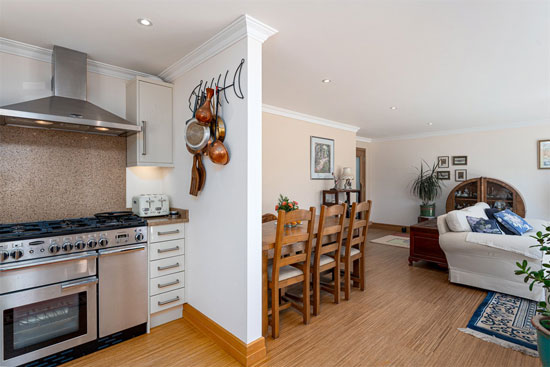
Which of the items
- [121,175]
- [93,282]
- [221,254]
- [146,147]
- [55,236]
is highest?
[146,147]

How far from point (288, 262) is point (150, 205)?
1460 mm

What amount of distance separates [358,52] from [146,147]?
2170 mm

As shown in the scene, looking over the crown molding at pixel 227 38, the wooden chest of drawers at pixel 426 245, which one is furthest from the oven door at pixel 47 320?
the wooden chest of drawers at pixel 426 245

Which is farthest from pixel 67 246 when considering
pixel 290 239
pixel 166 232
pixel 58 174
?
pixel 290 239

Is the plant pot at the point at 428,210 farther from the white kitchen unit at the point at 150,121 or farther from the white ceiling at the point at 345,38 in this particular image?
the white kitchen unit at the point at 150,121

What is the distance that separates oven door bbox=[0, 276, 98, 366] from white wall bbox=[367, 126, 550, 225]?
6750mm

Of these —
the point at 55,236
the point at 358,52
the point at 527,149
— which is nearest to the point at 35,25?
the point at 55,236

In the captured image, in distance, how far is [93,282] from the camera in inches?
82.8

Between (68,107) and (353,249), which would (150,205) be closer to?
(68,107)

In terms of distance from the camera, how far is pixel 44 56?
2389 millimetres

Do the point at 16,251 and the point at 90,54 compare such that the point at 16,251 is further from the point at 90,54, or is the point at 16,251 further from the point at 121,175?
the point at 90,54

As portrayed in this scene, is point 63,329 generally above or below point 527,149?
below

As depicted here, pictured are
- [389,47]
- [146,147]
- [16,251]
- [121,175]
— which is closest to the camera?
[16,251]

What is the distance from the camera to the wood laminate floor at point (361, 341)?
200 centimetres
